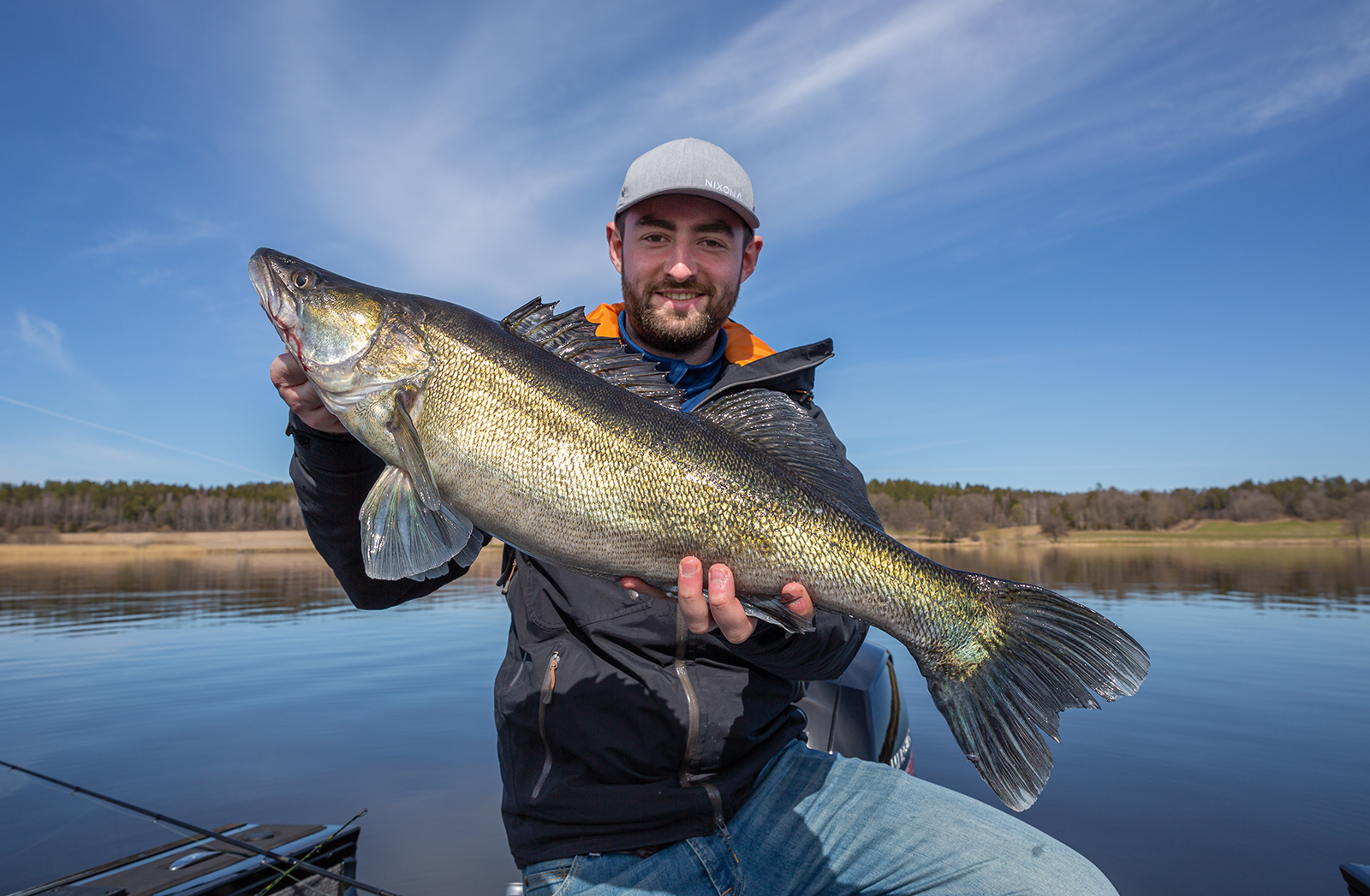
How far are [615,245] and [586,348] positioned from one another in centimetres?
172

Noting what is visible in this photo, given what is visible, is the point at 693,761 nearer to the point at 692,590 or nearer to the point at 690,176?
the point at 692,590

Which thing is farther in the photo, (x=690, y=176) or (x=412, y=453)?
(x=690, y=176)

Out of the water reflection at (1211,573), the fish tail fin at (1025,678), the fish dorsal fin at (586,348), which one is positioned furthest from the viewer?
the water reflection at (1211,573)

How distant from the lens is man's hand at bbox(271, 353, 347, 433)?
9.00 feet

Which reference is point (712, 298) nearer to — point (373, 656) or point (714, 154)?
point (714, 154)

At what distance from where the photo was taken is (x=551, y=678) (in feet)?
9.23

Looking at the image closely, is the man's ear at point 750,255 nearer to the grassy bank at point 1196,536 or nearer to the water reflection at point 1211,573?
the water reflection at point 1211,573

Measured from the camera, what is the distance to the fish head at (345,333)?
2.63 metres

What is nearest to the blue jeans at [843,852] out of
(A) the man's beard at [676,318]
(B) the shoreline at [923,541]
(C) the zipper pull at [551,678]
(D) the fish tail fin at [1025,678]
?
(D) the fish tail fin at [1025,678]

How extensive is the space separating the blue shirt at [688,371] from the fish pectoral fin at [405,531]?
5.21 ft

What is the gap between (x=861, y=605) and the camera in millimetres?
2508

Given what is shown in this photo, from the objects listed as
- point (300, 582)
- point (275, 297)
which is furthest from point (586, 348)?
point (300, 582)

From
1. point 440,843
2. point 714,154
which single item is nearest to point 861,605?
point 714,154

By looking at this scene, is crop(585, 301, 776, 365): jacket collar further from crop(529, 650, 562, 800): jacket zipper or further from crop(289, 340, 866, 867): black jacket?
crop(529, 650, 562, 800): jacket zipper
